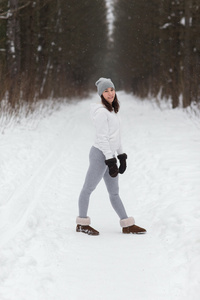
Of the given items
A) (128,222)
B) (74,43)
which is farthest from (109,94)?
(74,43)

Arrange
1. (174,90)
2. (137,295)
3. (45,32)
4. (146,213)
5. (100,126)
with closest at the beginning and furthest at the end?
(137,295), (100,126), (146,213), (174,90), (45,32)

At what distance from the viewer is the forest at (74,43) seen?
45.8 feet

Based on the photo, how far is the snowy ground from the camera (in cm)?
321

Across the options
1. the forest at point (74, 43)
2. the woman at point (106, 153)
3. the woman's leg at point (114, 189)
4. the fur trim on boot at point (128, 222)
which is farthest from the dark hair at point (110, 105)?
the forest at point (74, 43)

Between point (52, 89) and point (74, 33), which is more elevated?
point (74, 33)

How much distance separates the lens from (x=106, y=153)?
164 inches

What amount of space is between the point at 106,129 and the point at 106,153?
280 millimetres

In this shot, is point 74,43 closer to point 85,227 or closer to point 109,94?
point 109,94

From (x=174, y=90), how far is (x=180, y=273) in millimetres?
14559

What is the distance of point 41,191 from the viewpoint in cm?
611

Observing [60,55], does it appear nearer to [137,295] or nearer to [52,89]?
[52,89]

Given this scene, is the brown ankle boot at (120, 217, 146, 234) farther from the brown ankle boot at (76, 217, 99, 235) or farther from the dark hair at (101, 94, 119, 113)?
the dark hair at (101, 94, 119, 113)

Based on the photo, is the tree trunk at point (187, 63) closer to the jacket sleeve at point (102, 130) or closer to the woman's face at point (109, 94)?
the woman's face at point (109, 94)

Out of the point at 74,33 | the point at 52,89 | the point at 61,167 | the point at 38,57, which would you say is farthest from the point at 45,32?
the point at 61,167
